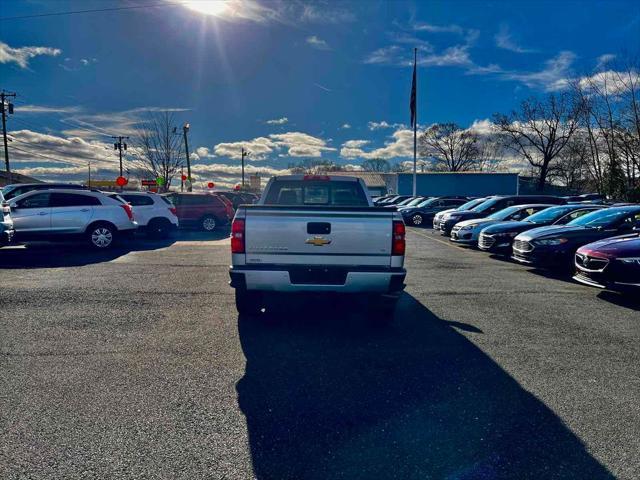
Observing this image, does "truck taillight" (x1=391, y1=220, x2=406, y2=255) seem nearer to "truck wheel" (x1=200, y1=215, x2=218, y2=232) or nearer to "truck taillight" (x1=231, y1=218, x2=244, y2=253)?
"truck taillight" (x1=231, y1=218, x2=244, y2=253)

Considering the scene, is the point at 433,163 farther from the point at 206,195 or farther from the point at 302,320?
the point at 302,320

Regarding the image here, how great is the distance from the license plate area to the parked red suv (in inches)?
584

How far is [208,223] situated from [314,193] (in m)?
13.5

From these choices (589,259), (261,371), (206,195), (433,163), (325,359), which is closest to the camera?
(261,371)

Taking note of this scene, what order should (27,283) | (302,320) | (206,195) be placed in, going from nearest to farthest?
(302,320)
(27,283)
(206,195)

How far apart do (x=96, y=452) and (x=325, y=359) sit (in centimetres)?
220

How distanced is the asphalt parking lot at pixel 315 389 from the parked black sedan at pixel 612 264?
386 mm

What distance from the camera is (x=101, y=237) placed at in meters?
12.5

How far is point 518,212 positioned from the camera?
14.8m

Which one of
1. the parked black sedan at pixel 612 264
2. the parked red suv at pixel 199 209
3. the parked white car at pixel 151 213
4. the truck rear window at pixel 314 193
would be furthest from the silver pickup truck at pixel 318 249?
the parked red suv at pixel 199 209

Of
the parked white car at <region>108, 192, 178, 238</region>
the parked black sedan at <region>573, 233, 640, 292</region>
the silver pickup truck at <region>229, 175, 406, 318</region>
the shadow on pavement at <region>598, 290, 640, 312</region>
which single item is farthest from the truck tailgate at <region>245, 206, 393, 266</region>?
the parked white car at <region>108, 192, 178, 238</region>

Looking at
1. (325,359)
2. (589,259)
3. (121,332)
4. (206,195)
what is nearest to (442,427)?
(325,359)

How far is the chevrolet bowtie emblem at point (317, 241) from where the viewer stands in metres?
5.07

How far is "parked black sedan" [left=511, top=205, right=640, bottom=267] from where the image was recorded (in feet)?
30.8
